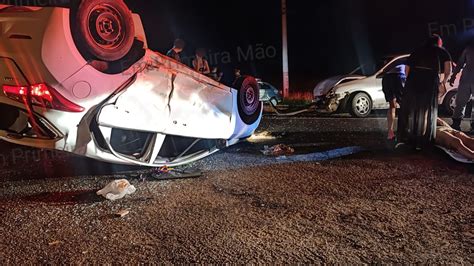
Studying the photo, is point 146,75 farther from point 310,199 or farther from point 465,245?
point 465,245

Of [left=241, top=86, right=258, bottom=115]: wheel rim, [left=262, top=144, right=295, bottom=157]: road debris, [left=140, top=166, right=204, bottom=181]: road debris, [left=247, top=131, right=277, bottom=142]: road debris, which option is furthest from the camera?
[left=247, top=131, right=277, bottom=142]: road debris

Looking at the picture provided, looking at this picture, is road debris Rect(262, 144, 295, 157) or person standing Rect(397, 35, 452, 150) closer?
person standing Rect(397, 35, 452, 150)

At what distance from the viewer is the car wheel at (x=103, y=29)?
155 inches

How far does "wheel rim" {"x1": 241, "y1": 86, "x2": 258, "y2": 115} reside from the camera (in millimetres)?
6188

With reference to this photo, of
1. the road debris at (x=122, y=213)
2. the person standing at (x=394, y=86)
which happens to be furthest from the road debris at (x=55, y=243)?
the person standing at (x=394, y=86)

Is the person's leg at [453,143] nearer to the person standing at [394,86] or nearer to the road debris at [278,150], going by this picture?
the person standing at [394,86]

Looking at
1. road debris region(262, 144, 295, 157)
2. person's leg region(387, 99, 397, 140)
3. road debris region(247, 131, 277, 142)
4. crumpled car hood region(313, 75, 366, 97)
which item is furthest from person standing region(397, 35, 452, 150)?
crumpled car hood region(313, 75, 366, 97)

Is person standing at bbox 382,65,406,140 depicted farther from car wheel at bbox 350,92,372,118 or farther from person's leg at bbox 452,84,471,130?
car wheel at bbox 350,92,372,118

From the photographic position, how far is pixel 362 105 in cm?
1040

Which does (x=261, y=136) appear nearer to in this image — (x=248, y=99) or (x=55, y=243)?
(x=248, y=99)

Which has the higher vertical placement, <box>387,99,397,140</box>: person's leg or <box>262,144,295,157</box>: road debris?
<box>387,99,397,140</box>: person's leg

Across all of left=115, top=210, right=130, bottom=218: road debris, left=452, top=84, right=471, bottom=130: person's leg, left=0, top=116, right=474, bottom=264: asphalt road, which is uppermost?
left=452, top=84, right=471, bottom=130: person's leg

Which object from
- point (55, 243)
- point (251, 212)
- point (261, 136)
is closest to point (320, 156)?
point (261, 136)

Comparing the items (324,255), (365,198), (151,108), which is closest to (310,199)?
(365,198)
